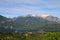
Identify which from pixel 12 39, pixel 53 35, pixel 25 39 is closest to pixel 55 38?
pixel 53 35

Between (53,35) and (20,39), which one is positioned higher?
(53,35)

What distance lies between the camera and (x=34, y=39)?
146 metres

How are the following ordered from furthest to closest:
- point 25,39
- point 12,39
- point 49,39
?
point 12,39
point 25,39
point 49,39

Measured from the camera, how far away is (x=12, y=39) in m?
159

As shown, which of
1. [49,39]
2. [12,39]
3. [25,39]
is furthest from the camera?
[12,39]

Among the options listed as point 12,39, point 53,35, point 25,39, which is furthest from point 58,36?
point 12,39

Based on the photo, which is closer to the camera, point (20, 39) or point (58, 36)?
point (58, 36)

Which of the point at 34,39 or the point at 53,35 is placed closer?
the point at 53,35

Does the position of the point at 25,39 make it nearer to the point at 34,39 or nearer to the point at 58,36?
the point at 34,39

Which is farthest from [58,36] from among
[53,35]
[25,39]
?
[25,39]

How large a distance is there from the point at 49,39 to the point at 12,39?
98792 millimetres

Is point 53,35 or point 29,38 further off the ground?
point 53,35

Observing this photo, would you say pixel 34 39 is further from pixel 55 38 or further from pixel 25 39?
pixel 55 38

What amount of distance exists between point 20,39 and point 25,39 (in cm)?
831
